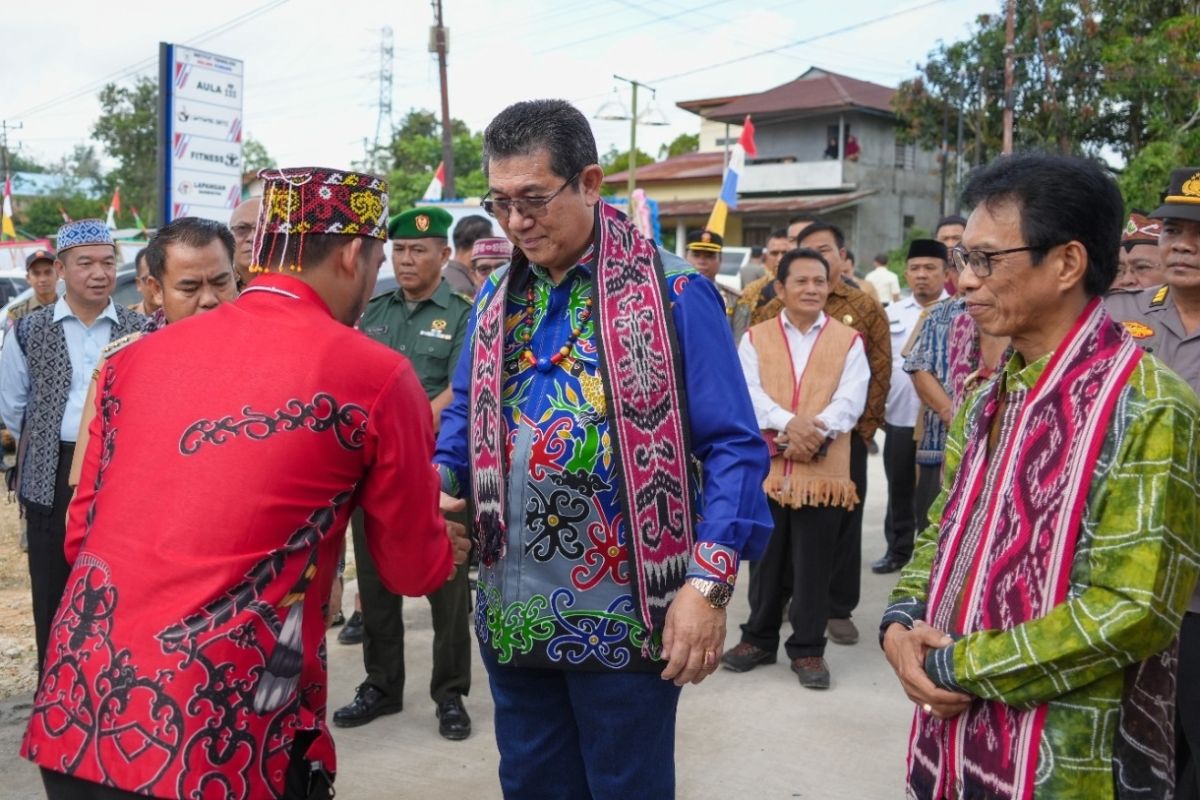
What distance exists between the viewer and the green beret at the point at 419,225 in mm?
4953

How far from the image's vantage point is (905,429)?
715cm

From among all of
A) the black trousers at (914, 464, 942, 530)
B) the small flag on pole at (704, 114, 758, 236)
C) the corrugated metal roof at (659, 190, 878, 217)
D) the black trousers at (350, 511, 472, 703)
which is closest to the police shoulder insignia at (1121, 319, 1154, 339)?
the black trousers at (350, 511, 472, 703)

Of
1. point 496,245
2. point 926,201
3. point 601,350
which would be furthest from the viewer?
point 926,201

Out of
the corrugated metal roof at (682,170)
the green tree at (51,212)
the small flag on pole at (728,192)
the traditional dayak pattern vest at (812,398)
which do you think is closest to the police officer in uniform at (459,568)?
the traditional dayak pattern vest at (812,398)

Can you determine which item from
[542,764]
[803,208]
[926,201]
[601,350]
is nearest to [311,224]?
[601,350]

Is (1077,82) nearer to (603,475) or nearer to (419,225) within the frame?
(419,225)

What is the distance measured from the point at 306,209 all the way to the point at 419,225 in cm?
289

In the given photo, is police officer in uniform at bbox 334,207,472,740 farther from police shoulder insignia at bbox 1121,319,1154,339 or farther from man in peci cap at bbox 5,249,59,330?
man in peci cap at bbox 5,249,59,330

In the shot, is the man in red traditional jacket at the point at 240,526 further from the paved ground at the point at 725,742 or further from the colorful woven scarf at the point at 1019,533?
the paved ground at the point at 725,742

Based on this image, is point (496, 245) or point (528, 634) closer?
point (528, 634)

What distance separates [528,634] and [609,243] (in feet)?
3.04

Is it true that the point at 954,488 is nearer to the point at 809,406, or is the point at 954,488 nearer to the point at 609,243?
the point at 609,243

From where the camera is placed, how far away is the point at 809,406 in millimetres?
5297

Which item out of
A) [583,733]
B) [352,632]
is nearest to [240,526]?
[583,733]
